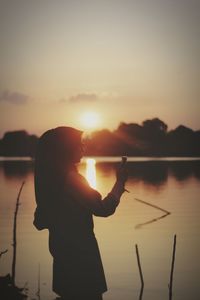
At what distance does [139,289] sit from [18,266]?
4034 mm

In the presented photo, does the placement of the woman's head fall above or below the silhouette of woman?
above

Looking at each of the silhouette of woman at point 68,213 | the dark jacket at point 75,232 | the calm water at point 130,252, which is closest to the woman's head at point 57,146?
the silhouette of woman at point 68,213

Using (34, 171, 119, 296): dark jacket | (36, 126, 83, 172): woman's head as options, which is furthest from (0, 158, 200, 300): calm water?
(36, 126, 83, 172): woman's head

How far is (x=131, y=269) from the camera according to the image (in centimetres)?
1678

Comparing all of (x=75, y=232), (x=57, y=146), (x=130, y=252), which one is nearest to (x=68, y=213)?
(x=75, y=232)

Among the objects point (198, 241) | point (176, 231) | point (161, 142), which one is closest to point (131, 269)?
point (198, 241)

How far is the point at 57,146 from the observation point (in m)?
3.34

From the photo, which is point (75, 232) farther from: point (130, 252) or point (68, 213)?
point (130, 252)

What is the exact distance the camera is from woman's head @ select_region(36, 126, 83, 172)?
10.9ft

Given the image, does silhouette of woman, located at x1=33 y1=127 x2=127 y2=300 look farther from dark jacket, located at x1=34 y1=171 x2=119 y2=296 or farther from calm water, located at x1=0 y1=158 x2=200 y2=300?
calm water, located at x1=0 y1=158 x2=200 y2=300

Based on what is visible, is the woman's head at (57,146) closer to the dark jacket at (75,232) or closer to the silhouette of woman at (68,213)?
the silhouette of woman at (68,213)

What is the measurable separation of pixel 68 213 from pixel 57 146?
0.41 meters

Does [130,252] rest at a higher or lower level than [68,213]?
lower

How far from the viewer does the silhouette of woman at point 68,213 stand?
3.28m
